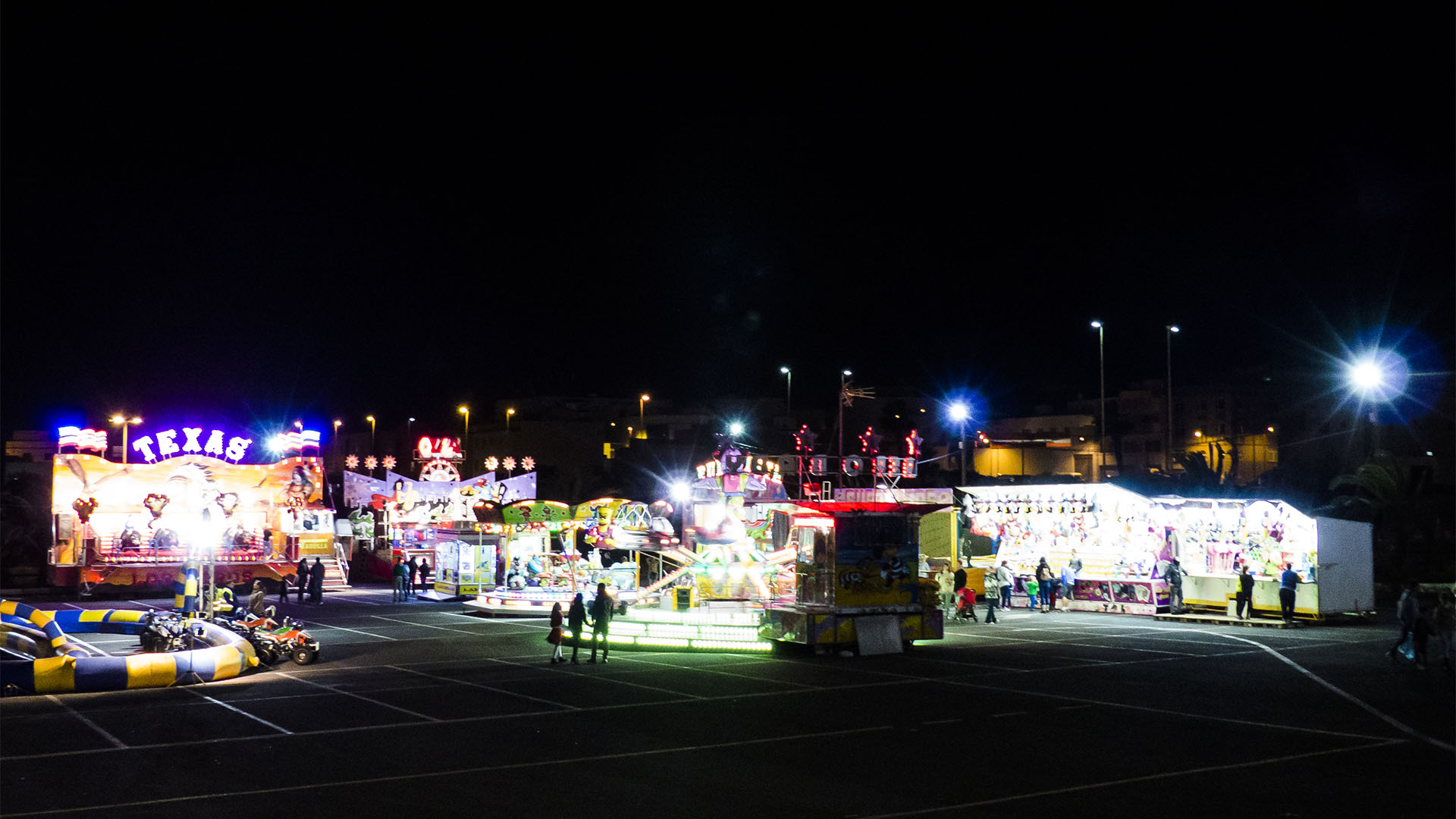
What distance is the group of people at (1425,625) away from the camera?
2128cm

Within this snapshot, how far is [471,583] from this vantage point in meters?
40.8

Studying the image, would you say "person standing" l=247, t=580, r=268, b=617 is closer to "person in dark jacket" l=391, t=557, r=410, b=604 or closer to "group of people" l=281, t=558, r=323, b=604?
"group of people" l=281, t=558, r=323, b=604

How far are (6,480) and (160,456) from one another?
14.0m

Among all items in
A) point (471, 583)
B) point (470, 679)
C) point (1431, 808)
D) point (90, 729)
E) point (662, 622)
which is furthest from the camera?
point (471, 583)

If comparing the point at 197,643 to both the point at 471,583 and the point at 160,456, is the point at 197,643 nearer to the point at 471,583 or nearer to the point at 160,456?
the point at 471,583

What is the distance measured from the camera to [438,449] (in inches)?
2306

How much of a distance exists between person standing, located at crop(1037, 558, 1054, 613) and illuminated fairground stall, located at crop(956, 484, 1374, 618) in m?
0.89

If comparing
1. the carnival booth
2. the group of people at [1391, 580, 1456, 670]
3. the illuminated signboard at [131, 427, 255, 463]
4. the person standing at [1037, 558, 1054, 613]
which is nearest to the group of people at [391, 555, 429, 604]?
the carnival booth

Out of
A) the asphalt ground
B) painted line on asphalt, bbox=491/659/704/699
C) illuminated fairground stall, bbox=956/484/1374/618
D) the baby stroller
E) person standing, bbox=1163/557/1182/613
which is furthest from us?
person standing, bbox=1163/557/1182/613

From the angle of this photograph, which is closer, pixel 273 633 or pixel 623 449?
pixel 273 633

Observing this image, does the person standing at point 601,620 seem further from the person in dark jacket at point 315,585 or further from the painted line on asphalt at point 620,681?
the person in dark jacket at point 315,585

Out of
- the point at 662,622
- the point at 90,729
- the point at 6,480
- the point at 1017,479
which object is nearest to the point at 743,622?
the point at 662,622

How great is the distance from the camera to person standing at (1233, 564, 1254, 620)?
102 ft

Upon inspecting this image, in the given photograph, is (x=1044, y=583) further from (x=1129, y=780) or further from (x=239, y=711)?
(x=239, y=711)
